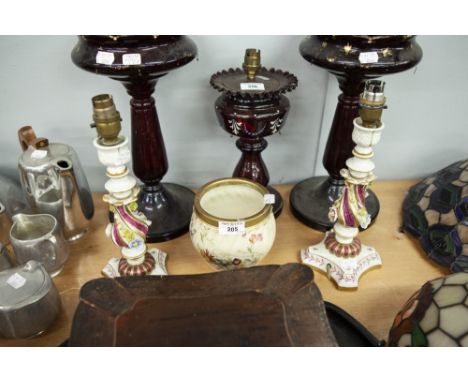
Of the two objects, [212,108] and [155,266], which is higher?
[212,108]

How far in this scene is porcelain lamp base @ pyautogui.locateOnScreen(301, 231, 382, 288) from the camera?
0.92 meters

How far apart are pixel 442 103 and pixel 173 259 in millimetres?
859

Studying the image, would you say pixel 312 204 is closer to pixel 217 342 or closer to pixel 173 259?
pixel 173 259

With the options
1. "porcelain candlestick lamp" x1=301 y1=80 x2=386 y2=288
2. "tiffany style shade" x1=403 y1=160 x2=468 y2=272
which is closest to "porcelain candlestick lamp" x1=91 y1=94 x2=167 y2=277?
"porcelain candlestick lamp" x1=301 y1=80 x2=386 y2=288

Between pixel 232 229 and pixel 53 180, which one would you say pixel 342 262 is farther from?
pixel 53 180

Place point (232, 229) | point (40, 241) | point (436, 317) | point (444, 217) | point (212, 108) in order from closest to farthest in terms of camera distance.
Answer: point (436, 317), point (232, 229), point (40, 241), point (444, 217), point (212, 108)

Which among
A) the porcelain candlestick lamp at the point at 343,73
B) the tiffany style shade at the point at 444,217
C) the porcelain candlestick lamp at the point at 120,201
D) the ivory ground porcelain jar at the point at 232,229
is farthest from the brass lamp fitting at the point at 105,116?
the tiffany style shade at the point at 444,217

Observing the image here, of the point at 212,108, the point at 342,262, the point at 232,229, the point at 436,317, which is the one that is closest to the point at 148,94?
the point at 212,108

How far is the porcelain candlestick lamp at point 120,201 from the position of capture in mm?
694

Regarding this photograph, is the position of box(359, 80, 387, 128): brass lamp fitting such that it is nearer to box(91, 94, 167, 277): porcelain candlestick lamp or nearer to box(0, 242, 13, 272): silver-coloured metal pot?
box(91, 94, 167, 277): porcelain candlestick lamp

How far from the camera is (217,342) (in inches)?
25.2

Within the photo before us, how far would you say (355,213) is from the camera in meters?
0.86

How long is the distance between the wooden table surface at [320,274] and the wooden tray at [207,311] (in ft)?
0.64

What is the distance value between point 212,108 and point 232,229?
45 cm
